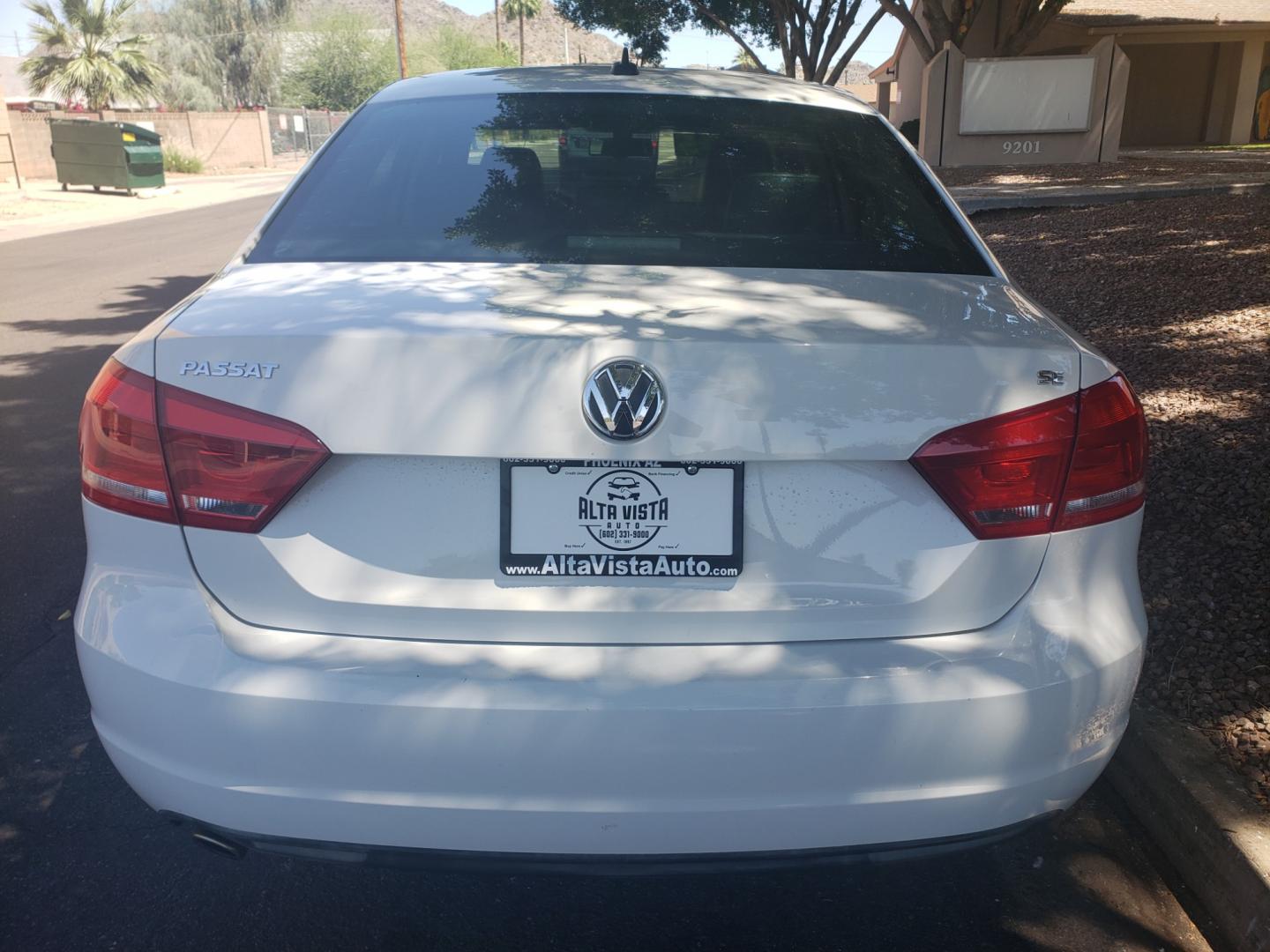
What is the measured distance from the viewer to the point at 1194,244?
8.52m

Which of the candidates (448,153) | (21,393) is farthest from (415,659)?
(21,393)

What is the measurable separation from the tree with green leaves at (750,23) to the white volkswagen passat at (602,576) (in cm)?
2342

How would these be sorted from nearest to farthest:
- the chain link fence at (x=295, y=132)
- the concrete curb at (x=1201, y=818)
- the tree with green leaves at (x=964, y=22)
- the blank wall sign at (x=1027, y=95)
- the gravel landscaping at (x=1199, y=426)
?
the concrete curb at (x=1201, y=818) → the gravel landscaping at (x=1199, y=426) → the blank wall sign at (x=1027, y=95) → the tree with green leaves at (x=964, y=22) → the chain link fence at (x=295, y=132)

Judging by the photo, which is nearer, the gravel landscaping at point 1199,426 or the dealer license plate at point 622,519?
the dealer license plate at point 622,519

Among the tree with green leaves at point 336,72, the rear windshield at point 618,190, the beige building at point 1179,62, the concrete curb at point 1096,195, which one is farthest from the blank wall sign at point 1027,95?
the tree with green leaves at point 336,72

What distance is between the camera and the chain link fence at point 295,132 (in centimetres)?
5441

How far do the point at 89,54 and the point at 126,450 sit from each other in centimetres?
5011

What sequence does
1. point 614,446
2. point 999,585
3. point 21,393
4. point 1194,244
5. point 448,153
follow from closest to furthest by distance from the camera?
point 614,446 → point 999,585 → point 448,153 → point 21,393 → point 1194,244

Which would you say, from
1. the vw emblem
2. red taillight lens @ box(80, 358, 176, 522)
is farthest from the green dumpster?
the vw emblem

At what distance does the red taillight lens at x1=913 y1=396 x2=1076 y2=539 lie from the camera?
1966 millimetres

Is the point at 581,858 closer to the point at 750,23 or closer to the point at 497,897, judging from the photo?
the point at 497,897

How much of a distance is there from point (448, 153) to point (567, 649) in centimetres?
164

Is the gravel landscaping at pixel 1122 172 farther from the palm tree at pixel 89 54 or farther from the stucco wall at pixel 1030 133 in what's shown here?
the palm tree at pixel 89 54

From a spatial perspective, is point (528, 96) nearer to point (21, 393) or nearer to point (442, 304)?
point (442, 304)
